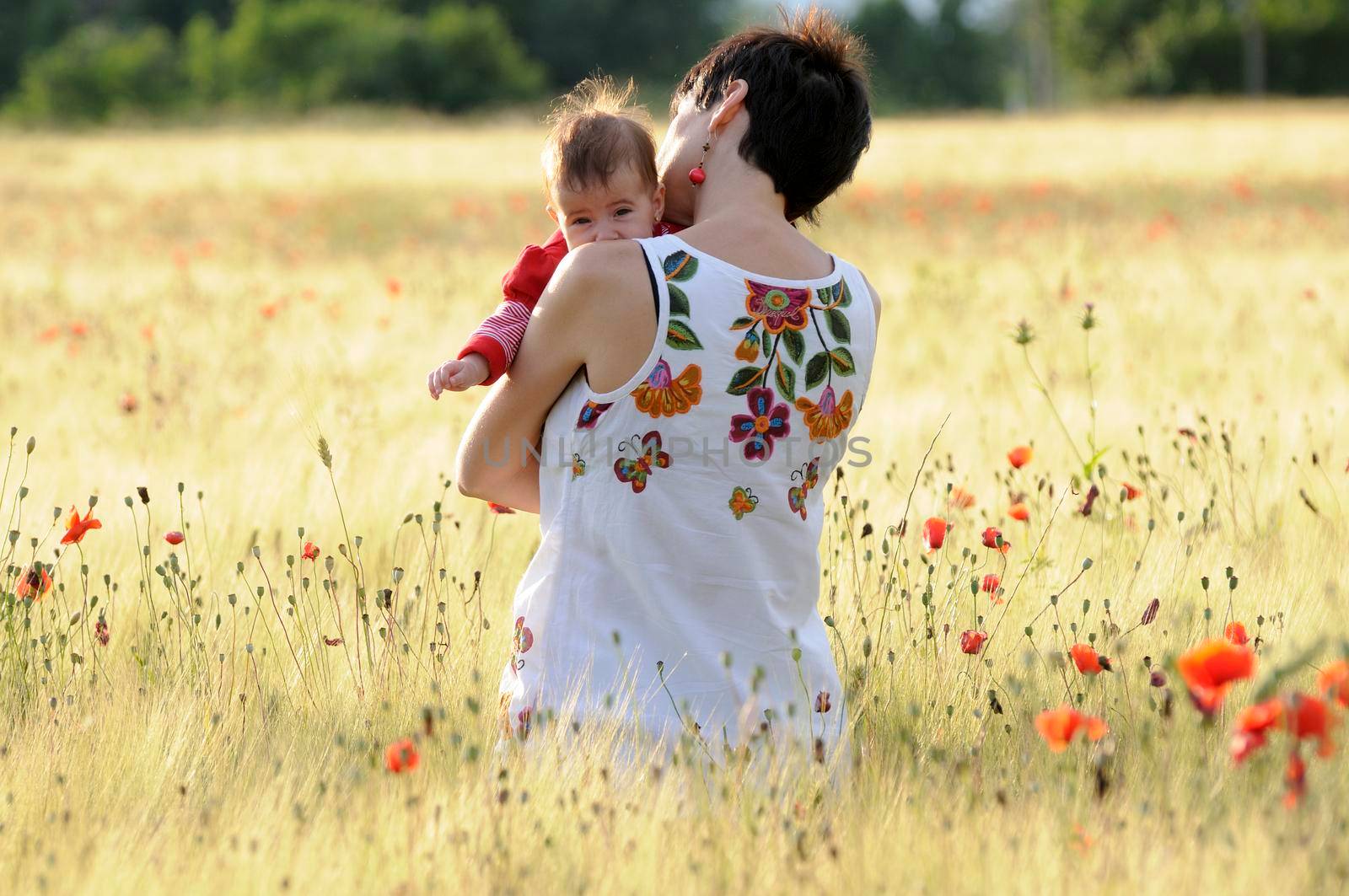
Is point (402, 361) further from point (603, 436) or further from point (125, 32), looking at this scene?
point (125, 32)

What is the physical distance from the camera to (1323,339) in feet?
20.9

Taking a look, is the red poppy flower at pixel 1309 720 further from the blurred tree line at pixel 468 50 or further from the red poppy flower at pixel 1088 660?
the blurred tree line at pixel 468 50

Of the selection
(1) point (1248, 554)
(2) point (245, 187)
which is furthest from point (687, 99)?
(2) point (245, 187)

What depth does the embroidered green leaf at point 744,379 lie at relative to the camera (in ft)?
7.23

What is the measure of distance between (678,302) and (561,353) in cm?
20

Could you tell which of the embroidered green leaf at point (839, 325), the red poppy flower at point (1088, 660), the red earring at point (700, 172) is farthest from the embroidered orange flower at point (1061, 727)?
the red earring at point (700, 172)

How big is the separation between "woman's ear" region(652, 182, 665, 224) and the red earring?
122mm

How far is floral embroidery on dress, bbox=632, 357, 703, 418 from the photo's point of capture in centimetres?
218

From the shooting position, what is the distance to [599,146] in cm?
234

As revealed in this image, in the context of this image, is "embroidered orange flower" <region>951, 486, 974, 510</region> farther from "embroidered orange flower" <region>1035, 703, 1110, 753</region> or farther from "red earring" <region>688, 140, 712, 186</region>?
"embroidered orange flower" <region>1035, 703, 1110, 753</region>

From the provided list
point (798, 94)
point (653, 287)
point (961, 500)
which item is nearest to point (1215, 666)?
point (653, 287)

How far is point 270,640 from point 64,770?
65 cm

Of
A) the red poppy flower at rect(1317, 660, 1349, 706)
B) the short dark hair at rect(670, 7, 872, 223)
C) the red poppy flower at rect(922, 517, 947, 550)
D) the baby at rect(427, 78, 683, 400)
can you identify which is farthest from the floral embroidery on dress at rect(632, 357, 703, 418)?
the red poppy flower at rect(1317, 660, 1349, 706)

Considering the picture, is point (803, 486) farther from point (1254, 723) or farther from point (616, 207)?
point (1254, 723)
